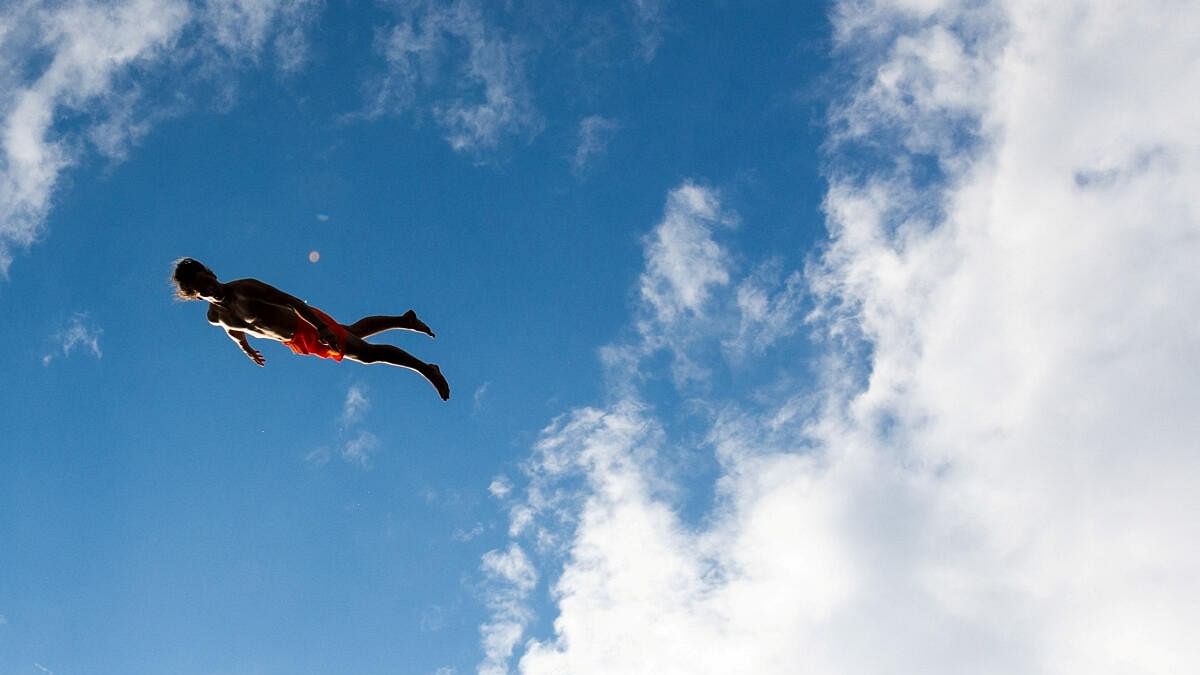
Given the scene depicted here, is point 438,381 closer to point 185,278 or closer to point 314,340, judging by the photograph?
point 314,340

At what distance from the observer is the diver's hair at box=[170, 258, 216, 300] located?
1408cm

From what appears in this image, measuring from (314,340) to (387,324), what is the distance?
63.2 inches

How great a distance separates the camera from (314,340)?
15297mm

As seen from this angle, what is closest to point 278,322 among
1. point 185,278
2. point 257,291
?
point 257,291

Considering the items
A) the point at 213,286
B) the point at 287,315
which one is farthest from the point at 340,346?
the point at 213,286

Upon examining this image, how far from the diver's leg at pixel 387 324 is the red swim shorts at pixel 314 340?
0.65 m

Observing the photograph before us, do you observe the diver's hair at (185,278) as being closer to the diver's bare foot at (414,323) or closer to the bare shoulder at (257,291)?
the bare shoulder at (257,291)

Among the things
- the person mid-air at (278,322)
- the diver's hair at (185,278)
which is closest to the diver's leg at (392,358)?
the person mid-air at (278,322)

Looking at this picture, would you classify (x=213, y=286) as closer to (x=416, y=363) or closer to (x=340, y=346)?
(x=340, y=346)

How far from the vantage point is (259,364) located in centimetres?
1595

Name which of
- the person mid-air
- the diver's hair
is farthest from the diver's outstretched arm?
the diver's hair

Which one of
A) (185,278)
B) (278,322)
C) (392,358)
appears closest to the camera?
(185,278)

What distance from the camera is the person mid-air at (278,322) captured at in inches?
559

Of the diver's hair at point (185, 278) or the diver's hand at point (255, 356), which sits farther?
the diver's hand at point (255, 356)
